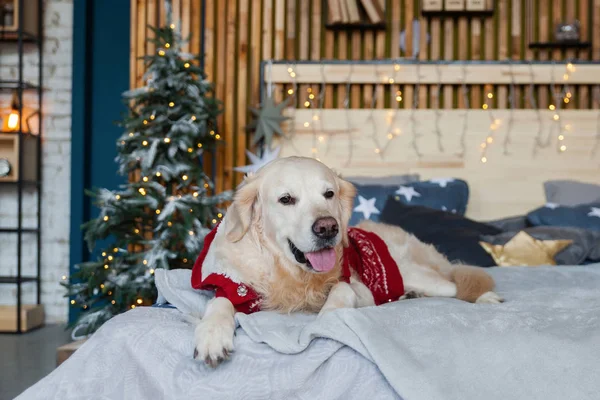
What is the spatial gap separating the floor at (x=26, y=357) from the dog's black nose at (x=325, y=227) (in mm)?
1709

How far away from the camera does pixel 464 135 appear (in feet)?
13.4

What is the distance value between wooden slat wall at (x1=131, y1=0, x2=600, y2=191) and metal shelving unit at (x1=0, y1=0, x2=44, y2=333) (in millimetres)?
754

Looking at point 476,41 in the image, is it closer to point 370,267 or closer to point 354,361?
point 370,267

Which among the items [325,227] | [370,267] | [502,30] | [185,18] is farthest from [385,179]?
[325,227]

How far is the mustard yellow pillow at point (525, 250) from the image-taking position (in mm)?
2916

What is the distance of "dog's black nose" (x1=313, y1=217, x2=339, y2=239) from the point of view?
5.24ft

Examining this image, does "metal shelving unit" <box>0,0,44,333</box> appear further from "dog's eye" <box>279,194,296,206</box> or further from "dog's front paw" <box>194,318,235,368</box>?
"dog's front paw" <box>194,318,235,368</box>

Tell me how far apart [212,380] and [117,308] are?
2.30m

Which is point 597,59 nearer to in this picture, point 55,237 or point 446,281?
point 446,281

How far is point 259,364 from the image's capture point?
136 centimetres

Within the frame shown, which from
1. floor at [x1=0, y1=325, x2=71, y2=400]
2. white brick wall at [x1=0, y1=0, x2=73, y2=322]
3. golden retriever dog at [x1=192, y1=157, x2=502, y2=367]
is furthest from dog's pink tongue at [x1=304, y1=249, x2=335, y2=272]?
white brick wall at [x1=0, y1=0, x2=73, y2=322]

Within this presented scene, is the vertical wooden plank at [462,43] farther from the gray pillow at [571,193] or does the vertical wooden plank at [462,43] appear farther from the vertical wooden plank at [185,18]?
the vertical wooden plank at [185,18]

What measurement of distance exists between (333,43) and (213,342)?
3224 millimetres

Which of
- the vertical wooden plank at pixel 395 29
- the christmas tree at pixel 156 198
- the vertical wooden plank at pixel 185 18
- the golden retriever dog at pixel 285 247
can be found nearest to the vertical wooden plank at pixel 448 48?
the vertical wooden plank at pixel 395 29
